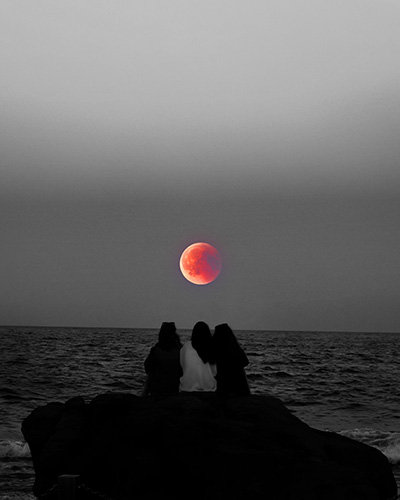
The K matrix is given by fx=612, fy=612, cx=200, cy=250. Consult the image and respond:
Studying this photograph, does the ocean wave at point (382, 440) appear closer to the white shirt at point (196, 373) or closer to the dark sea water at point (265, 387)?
the dark sea water at point (265, 387)

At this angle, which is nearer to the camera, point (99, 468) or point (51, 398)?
point (99, 468)

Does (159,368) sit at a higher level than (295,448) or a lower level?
higher

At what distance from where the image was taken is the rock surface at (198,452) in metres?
6.25

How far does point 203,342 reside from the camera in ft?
26.7

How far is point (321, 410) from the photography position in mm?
26875

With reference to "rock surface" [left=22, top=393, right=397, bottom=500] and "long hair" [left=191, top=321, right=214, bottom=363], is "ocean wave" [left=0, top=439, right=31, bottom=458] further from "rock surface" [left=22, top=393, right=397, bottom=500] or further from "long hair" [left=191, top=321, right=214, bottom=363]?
"long hair" [left=191, top=321, right=214, bottom=363]

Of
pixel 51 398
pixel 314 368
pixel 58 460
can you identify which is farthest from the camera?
pixel 314 368

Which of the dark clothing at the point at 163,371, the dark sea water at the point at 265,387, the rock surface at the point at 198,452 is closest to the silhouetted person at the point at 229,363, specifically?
the rock surface at the point at 198,452

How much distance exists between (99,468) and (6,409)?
18666 mm

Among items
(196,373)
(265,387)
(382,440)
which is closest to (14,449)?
(196,373)

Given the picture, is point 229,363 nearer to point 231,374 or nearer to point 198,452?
point 231,374

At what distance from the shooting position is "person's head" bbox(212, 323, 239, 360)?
8031mm

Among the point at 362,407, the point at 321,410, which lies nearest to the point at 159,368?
the point at 321,410

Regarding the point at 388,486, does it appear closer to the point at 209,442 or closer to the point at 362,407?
the point at 209,442
